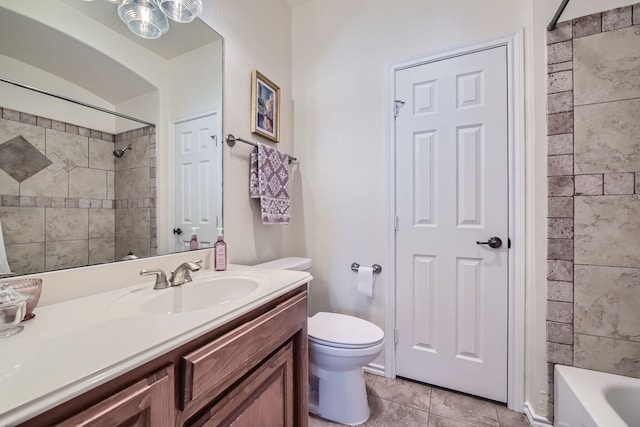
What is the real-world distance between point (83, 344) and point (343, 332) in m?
1.11

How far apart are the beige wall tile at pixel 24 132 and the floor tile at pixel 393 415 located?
1.78 m

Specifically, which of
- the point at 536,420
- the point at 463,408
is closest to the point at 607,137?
the point at 536,420

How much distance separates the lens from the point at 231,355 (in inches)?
29.2

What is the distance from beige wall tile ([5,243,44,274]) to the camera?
0.77 m

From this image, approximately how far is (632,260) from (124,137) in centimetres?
224

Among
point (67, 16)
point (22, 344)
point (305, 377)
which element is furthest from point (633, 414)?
point (67, 16)

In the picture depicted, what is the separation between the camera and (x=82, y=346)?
1.76 ft

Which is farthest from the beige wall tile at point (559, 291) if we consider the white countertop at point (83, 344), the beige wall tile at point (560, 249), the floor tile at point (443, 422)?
the white countertop at point (83, 344)

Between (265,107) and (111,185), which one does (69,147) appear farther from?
(265,107)

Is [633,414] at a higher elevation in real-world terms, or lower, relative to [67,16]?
lower

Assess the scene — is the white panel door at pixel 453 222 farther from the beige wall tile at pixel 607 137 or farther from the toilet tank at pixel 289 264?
the toilet tank at pixel 289 264

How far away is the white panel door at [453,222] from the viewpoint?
1.52 m

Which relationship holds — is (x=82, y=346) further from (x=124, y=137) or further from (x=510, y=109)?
(x=510, y=109)

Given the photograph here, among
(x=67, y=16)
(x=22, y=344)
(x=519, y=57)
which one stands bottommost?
(x=22, y=344)
